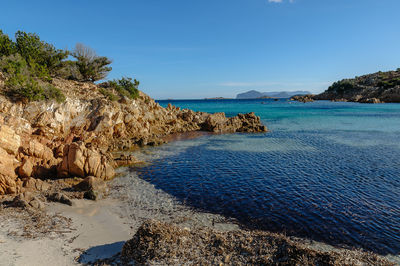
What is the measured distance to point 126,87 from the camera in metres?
40.2

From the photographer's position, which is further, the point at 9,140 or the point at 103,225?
the point at 9,140

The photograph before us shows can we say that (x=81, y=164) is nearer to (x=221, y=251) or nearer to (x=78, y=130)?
(x=78, y=130)

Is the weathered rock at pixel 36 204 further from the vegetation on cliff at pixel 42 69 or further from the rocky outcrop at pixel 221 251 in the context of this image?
the vegetation on cliff at pixel 42 69

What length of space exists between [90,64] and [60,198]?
33.7 m

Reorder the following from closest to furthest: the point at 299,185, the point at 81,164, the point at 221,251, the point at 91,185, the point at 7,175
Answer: the point at 221,251 < the point at 7,175 < the point at 91,185 < the point at 299,185 < the point at 81,164

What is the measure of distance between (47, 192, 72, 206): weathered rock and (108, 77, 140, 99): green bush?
2592 cm

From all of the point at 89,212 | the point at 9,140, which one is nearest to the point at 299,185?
the point at 89,212

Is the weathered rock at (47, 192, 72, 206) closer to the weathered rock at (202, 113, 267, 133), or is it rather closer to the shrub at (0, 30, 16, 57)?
the shrub at (0, 30, 16, 57)

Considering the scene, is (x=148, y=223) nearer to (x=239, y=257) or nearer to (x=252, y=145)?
(x=239, y=257)

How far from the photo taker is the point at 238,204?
44.5 feet

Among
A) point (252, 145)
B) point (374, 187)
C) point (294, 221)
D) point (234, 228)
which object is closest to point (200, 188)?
point (234, 228)

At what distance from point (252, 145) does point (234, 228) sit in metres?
19.7

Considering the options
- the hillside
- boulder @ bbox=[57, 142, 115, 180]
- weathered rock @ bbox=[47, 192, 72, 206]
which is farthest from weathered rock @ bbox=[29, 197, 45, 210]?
the hillside

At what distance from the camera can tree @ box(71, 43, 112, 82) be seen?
1543 inches
